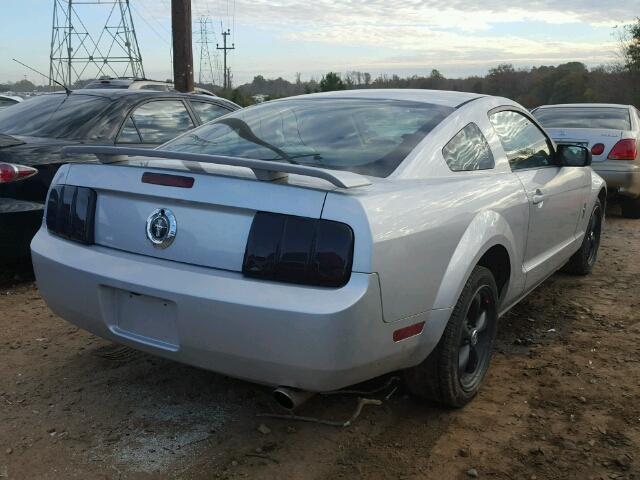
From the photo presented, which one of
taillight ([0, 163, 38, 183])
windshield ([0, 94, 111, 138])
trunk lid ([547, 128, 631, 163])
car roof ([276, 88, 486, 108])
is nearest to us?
car roof ([276, 88, 486, 108])

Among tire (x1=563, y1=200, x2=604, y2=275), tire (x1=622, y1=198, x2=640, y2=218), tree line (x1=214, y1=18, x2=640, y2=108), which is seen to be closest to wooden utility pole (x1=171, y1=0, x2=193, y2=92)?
tire (x1=622, y1=198, x2=640, y2=218)

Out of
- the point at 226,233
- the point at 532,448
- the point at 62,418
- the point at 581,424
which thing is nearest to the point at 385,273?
the point at 226,233

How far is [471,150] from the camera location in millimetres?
3275

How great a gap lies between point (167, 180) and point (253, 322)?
704 mm

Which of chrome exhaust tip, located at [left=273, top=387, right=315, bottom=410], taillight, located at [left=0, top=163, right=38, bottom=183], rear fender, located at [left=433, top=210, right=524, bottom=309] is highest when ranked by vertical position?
taillight, located at [left=0, top=163, right=38, bottom=183]

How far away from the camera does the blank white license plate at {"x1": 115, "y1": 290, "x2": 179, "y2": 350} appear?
98.2 inches

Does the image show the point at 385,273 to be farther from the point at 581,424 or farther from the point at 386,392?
the point at 581,424

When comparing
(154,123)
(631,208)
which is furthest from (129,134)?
(631,208)

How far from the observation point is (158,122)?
5777mm

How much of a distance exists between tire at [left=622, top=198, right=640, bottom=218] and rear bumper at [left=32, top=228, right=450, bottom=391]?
22.0ft

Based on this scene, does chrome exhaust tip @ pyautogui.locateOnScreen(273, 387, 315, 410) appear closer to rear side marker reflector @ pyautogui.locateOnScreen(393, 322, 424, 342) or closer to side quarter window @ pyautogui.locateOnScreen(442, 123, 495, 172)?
rear side marker reflector @ pyautogui.locateOnScreen(393, 322, 424, 342)

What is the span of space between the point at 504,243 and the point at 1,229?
3.41m

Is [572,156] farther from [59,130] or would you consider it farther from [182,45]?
[182,45]

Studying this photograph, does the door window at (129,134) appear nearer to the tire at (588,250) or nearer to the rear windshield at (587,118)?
the tire at (588,250)
